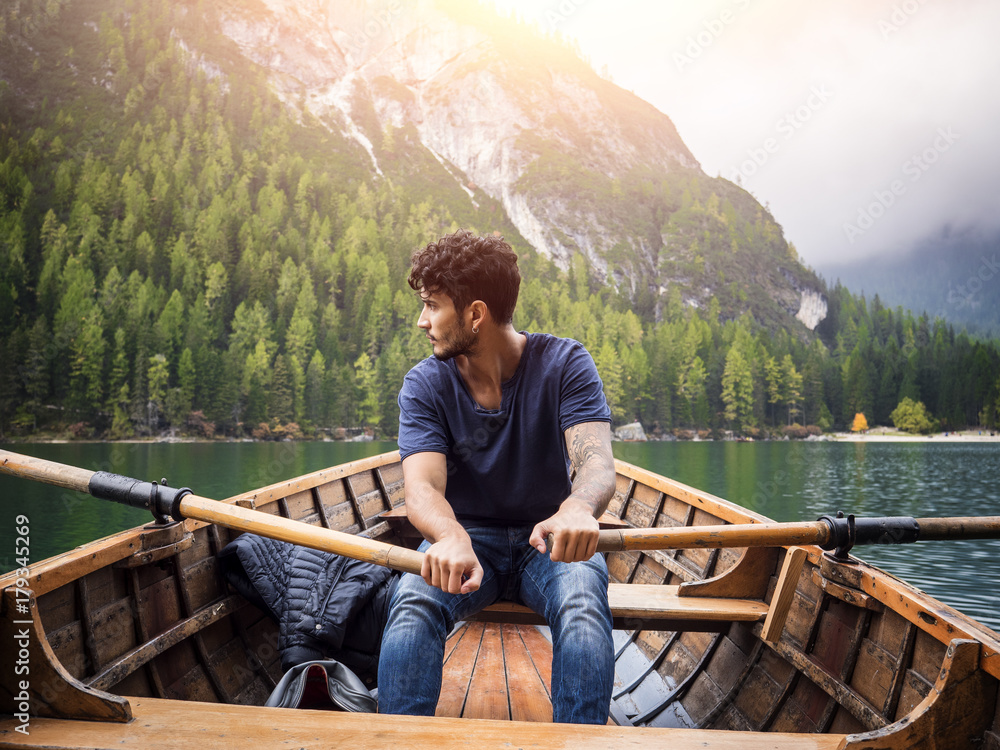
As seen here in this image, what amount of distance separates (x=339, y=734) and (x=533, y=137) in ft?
459

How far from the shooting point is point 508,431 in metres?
2.45

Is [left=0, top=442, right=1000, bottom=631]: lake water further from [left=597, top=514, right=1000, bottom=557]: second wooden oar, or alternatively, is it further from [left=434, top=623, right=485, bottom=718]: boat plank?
[left=597, top=514, right=1000, bottom=557]: second wooden oar

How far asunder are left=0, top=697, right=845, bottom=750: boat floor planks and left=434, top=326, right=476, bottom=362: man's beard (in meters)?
1.28

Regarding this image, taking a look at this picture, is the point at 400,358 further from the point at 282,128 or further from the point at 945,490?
the point at 282,128

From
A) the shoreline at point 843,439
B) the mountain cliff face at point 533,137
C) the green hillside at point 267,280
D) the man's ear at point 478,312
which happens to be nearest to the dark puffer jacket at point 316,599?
the man's ear at point 478,312

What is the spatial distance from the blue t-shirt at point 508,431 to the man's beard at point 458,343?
4.6 inches

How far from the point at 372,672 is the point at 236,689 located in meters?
0.65

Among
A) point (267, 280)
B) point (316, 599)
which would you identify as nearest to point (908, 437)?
point (267, 280)

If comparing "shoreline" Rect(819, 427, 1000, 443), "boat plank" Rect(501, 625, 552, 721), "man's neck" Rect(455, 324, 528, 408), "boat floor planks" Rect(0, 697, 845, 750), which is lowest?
"shoreline" Rect(819, 427, 1000, 443)

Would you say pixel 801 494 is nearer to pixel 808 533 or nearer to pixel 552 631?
pixel 808 533

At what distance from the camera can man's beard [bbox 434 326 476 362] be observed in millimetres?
2482

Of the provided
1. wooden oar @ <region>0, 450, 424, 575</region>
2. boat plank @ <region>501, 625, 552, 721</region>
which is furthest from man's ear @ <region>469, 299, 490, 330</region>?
boat plank @ <region>501, 625, 552, 721</region>

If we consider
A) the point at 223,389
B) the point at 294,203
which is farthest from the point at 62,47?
the point at 223,389

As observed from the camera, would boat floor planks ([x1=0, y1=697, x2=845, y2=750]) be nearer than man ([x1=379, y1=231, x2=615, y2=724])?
Yes
